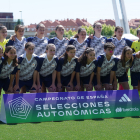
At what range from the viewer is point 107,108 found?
484 cm

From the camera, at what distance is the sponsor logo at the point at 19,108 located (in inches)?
174

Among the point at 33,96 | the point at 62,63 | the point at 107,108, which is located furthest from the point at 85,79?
the point at 33,96

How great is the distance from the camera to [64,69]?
5461mm

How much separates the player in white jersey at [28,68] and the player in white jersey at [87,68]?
0.94m

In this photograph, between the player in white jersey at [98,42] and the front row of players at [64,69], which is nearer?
the front row of players at [64,69]

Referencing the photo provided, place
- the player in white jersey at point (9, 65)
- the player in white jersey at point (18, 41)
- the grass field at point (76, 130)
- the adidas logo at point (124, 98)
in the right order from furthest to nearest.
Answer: the player in white jersey at point (18, 41) → the adidas logo at point (124, 98) → the player in white jersey at point (9, 65) → the grass field at point (76, 130)

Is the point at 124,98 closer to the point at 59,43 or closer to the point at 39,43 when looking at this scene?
the point at 59,43

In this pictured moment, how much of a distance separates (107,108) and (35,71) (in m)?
1.66

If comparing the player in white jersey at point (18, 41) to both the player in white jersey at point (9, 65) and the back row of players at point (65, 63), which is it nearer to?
the back row of players at point (65, 63)

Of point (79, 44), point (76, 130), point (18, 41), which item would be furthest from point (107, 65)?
point (18, 41)

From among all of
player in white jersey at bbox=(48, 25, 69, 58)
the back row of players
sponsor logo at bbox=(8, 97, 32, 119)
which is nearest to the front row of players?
the back row of players

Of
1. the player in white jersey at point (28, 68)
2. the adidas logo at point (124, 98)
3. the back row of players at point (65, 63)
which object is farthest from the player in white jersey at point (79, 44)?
the adidas logo at point (124, 98)

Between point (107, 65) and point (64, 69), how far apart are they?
3.10ft

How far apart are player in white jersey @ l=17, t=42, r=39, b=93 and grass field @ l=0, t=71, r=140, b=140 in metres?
1.13
